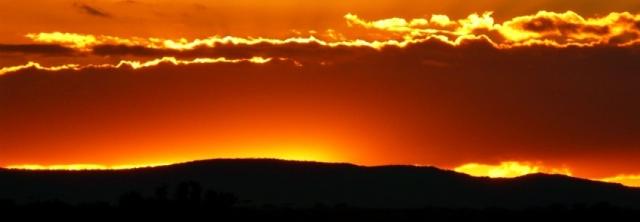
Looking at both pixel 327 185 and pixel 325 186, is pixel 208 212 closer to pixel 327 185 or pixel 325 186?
pixel 325 186

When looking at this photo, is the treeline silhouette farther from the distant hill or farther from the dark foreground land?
the distant hill

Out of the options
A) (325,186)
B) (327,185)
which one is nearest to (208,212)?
(325,186)

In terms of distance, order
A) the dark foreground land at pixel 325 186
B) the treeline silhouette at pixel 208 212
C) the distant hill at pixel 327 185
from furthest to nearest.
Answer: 1. the distant hill at pixel 327 185
2. the dark foreground land at pixel 325 186
3. the treeline silhouette at pixel 208 212

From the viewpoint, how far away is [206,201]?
10862cm

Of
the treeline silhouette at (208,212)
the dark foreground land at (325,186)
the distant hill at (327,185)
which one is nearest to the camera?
the treeline silhouette at (208,212)

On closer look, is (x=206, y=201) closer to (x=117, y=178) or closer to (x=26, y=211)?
(x=26, y=211)

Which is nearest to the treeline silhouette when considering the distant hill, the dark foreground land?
the dark foreground land

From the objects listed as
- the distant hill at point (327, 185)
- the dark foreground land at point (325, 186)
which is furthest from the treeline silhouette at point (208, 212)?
the distant hill at point (327, 185)

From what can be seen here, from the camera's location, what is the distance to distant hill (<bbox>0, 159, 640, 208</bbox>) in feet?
596

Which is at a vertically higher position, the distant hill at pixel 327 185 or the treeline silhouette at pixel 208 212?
the distant hill at pixel 327 185

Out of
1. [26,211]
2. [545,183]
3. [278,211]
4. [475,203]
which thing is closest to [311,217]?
[278,211]

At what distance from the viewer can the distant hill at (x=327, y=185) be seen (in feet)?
596

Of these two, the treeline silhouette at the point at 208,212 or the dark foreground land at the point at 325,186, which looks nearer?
the treeline silhouette at the point at 208,212

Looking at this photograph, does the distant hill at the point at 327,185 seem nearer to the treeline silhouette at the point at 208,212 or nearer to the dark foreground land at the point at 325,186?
the dark foreground land at the point at 325,186
